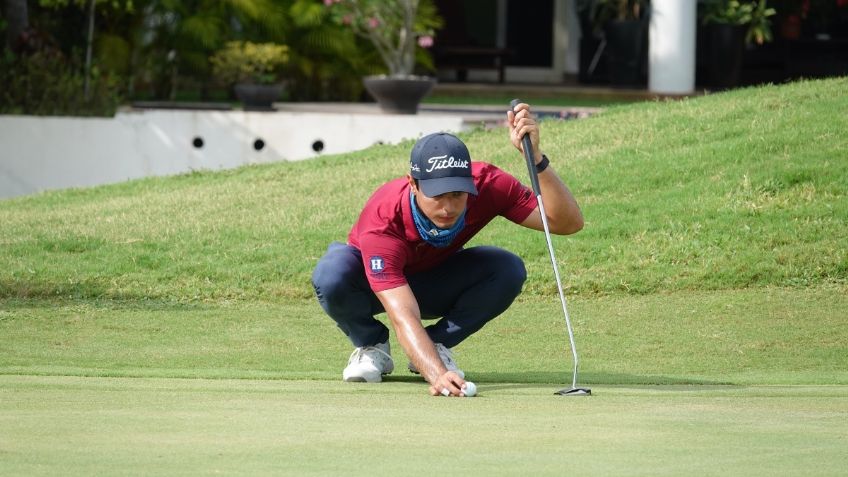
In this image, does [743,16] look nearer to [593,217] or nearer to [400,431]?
[593,217]

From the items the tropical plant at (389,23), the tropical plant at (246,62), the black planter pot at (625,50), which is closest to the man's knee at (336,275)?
the tropical plant at (389,23)

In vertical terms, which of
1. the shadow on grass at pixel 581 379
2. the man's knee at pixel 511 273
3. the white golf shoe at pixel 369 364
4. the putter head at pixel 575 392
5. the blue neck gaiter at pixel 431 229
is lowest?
the shadow on grass at pixel 581 379

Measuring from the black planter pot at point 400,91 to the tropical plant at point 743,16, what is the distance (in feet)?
16.5

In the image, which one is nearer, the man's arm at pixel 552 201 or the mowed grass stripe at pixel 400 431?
the mowed grass stripe at pixel 400 431

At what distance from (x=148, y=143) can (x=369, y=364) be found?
1256 cm

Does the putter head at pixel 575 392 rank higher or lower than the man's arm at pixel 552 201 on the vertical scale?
lower

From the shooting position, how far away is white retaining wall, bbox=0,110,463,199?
712 inches

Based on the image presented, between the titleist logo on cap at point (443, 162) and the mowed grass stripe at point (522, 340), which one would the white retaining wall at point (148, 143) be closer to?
the mowed grass stripe at point (522, 340)

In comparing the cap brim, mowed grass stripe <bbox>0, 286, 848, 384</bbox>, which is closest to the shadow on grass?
mowed grass stripe <bbox>0, 286, 848, 384</bbox>

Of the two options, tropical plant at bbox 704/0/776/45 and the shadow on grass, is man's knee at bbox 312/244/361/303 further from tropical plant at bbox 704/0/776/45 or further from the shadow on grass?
tropical plant at bbox 704/0/776/45

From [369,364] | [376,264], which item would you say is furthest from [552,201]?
[369,364]

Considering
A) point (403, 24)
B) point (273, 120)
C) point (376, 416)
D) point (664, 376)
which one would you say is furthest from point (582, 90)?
point (376, 416)

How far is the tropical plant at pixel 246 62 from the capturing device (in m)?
19.7

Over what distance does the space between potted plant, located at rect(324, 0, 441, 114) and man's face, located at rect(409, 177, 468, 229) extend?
12033 mm
